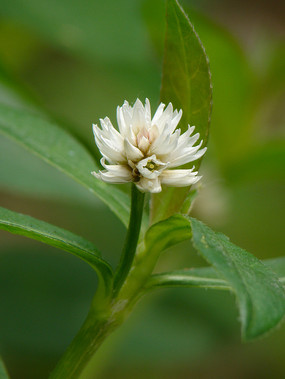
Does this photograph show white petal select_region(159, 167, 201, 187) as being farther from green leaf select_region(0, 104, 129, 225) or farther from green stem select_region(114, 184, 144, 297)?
green leaf select_region(0, 104, 129, 225)

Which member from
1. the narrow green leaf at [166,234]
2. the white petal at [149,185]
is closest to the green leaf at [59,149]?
the narrow green leaf at [166,234]

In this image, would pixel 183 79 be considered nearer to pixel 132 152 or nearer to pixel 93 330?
pixel 132 152

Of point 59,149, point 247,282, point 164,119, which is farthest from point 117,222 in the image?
point 247,282

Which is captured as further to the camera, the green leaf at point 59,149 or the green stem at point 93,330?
the green leaf at point 59,149

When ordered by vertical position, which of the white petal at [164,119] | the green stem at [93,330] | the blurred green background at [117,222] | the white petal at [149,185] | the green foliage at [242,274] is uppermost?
the white petal at [164,119]

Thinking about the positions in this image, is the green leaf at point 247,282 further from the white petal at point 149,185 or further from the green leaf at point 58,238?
the green leaf at point 58,238

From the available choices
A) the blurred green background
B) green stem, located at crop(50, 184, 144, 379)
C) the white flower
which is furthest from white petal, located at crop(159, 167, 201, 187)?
the blurred green background

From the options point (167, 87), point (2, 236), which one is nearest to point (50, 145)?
point (167, 87)
